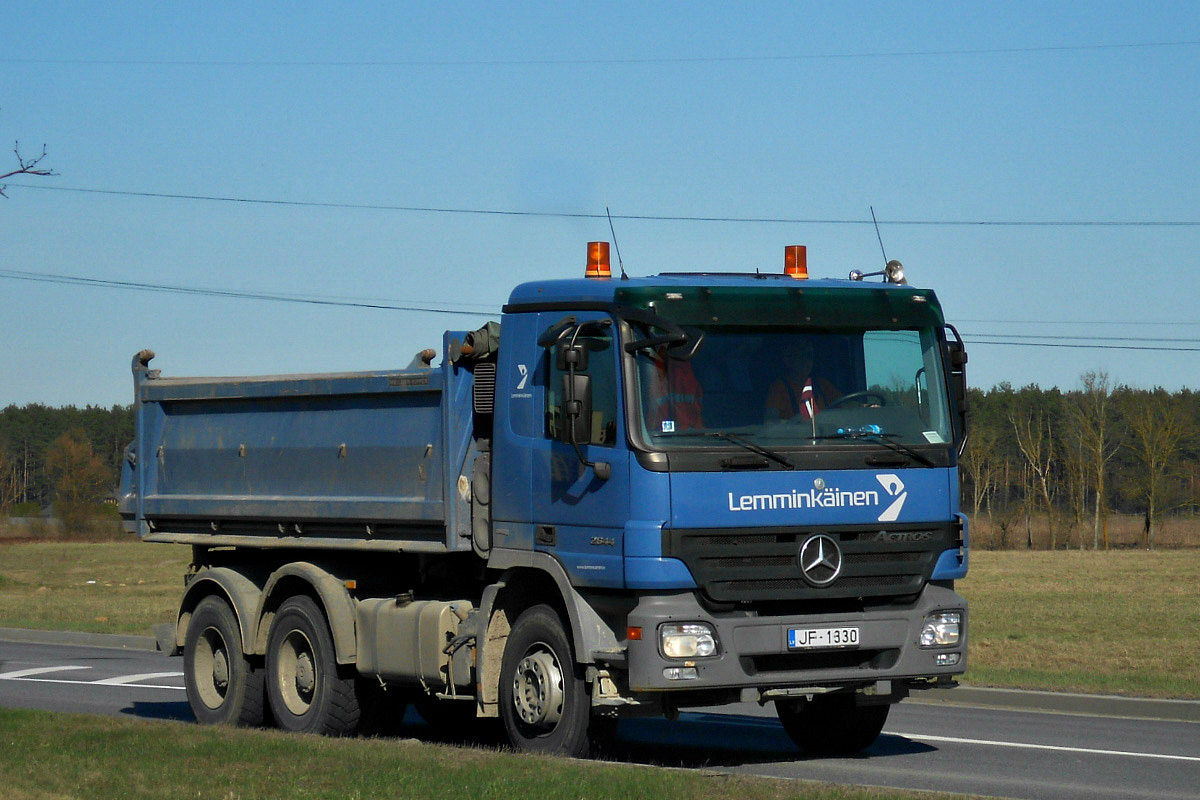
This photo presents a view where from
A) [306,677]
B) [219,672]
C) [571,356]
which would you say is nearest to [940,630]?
[571,356]

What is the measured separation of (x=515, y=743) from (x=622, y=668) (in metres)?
1.17

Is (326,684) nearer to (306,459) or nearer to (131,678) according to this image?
(306,459)

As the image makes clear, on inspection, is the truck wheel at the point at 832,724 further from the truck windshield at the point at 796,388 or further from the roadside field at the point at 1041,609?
the roadside field at the point at 1041,609

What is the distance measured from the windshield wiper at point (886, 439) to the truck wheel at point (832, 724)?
216 centimetres

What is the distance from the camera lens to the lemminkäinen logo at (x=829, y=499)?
916 cm

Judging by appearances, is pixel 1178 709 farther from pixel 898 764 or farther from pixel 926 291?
pixel 926 291

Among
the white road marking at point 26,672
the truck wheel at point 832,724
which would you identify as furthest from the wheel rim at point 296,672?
the white road marking at point 26,672

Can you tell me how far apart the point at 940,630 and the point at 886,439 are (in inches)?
49.6

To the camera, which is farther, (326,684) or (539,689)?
(326,684)

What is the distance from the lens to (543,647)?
391 inches

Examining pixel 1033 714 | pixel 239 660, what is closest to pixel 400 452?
pixel 239 660

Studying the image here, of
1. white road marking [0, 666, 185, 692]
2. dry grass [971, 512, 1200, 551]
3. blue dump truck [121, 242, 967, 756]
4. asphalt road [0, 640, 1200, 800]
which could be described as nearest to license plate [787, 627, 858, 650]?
blue dump truck [121, 242, 967, 756]

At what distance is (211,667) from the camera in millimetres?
13406

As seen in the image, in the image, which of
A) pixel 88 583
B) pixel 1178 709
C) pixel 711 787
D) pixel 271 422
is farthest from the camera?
pixel 88 583
